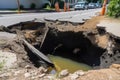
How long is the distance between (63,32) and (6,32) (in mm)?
3617

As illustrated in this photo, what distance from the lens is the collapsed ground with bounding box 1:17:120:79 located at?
13150 millimetres

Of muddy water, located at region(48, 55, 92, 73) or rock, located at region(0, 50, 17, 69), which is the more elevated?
rock, located at region(0, 50, 17, 69)

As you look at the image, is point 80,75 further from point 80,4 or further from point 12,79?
point 80,4

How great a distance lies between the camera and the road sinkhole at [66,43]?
45.2ft

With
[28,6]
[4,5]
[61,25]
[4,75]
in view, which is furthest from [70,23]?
[28,6]

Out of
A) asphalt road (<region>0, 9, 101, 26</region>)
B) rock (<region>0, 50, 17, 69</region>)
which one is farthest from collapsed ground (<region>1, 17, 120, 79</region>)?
rock (<region>0, 50, 17, 69</region>)

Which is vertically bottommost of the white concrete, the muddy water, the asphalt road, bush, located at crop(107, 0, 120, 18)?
the muddy water

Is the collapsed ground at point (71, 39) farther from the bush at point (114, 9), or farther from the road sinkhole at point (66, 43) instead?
the bush at point (114, 9)

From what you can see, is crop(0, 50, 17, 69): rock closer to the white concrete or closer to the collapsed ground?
the collapsed ground

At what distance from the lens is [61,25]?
16141mm

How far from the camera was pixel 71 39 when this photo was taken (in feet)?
52.3

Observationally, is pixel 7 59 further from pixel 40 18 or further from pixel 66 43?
pixel 40 18

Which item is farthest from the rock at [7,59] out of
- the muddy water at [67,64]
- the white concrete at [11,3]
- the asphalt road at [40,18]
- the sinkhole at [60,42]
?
the white concrete at [11,3]

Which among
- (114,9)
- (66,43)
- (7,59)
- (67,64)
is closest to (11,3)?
(114,9)
